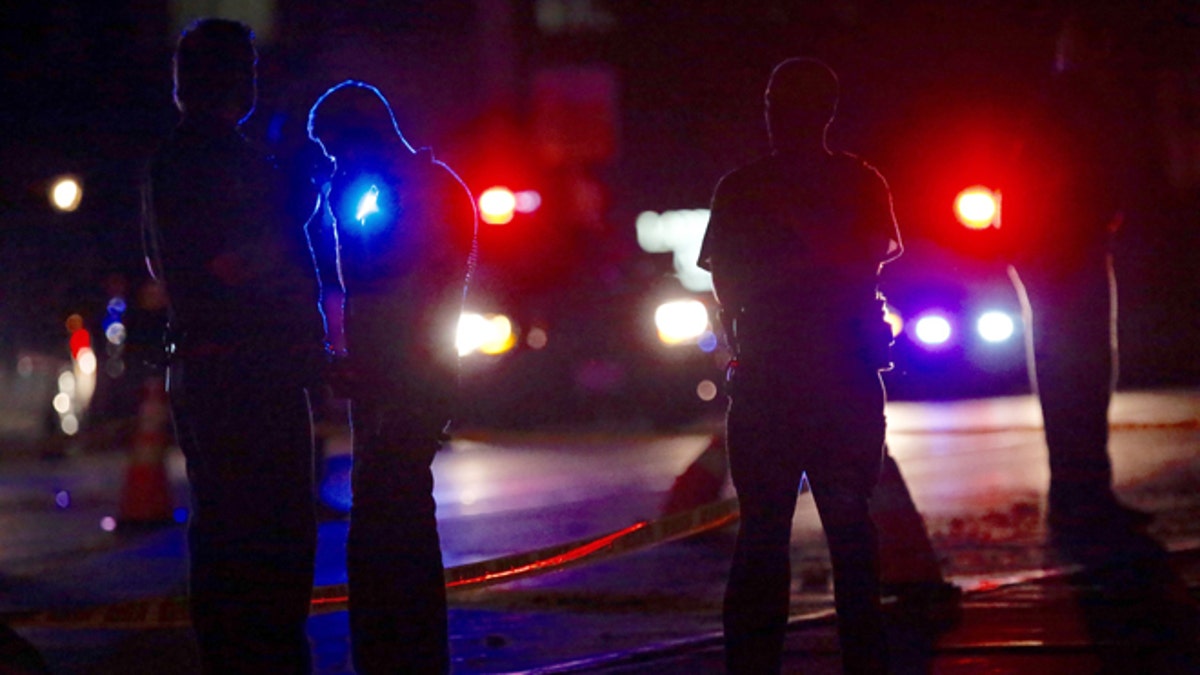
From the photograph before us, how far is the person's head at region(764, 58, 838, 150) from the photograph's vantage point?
478cm

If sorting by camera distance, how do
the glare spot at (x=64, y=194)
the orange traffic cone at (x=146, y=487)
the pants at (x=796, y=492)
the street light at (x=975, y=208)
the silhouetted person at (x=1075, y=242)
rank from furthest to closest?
1. the glare spot at (x=64, y=194)
2. the street light at (x=975, y=208)
3. the orange traffic cone at (x=146, y=487)
4. the silhouetted person at (x=1075, y=242)
5. the pants at (x=796, y=492)

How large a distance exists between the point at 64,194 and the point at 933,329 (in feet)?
49.9

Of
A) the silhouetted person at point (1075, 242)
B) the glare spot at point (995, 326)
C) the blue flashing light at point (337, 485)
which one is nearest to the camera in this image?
the silhouetted person at point (1075, 242)

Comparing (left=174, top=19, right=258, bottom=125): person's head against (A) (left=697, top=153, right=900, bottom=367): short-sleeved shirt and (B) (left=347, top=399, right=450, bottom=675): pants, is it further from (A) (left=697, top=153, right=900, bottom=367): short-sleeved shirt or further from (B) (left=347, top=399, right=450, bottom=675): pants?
(A) (left=697, top=153, right=900, bottom=367): short-sleeved shirt

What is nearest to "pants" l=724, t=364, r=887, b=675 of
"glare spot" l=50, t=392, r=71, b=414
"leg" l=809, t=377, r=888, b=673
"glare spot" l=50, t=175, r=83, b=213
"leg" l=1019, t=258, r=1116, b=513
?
"leg" l=809, t=377, r=888, b=673

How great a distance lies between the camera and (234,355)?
4.43 metres

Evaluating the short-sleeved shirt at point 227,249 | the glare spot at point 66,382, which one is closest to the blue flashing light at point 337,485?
the short-sleeved shirt at point 227,249

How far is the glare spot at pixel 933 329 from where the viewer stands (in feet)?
49.9

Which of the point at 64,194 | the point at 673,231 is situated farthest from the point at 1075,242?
the point at 64,194

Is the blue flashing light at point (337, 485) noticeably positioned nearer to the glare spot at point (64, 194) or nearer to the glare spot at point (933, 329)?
the glare spot at point (933, 329)

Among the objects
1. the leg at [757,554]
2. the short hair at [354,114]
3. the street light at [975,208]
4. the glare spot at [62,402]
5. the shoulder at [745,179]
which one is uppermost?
the glare spot at [62,402]

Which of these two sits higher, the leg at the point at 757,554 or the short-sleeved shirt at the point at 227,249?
the short-sleeved shirt at the point at 227,249

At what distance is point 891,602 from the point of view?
6551 mm

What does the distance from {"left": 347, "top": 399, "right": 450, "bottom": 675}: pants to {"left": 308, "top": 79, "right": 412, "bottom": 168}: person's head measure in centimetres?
71
